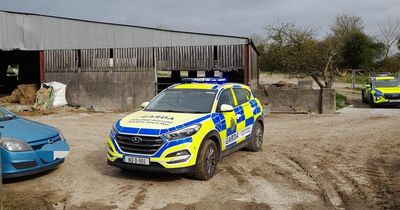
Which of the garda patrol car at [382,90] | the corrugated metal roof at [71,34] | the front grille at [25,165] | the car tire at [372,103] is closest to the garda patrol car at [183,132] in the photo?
the front grille at [25,165]

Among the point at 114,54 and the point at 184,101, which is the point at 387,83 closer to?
the point at 114,54

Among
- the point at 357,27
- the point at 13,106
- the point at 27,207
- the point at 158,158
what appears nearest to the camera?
the point at 27,207

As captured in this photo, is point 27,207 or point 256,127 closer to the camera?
point 27,207

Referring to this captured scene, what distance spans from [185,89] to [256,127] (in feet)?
7.02

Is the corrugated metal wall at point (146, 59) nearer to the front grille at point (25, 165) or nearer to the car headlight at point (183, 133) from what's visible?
the car headlight at point (183, 133)

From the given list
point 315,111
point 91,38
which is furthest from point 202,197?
point 91,38

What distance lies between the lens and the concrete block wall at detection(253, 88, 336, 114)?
18.0 m

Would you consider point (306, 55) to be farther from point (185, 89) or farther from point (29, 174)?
point (29, 174)

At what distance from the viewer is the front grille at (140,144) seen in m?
6.86

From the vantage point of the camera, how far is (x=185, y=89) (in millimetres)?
8672

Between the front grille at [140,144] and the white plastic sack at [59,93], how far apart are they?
572 inches

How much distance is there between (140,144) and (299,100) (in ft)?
41.2

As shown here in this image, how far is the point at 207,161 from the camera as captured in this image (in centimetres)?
735

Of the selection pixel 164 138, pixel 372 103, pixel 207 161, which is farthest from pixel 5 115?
pixel 372 103
